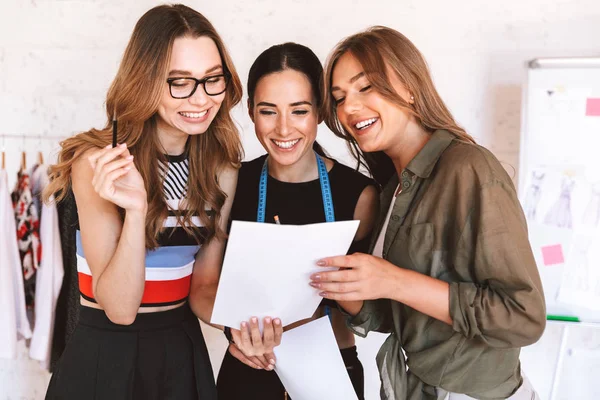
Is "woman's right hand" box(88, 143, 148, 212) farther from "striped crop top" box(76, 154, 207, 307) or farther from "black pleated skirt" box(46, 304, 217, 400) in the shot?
"black pleated skirt" box(46, 304, 217, 400)

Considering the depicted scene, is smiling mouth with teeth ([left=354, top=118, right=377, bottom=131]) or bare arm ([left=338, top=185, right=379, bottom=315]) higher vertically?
smiling mouth with teeth ([left=354, top=118, right=377, bottom=131])

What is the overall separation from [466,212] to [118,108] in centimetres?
82

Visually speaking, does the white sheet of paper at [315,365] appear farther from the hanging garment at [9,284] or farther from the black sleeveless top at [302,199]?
the hanging garment at [9,284]

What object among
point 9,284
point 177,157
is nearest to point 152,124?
point 177,157

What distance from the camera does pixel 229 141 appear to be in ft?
4.91

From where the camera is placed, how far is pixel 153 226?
131 cm

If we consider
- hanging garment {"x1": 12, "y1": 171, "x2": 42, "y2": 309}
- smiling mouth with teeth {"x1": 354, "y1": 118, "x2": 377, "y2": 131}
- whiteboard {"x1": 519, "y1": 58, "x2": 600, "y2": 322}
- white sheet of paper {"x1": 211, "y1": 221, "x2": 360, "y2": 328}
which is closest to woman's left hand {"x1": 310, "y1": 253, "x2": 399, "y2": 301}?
white sheet of paper {"x1": 211, "y1": 221, "x2": 360, "y2": 328}

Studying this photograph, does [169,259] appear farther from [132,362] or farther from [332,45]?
[332,45]

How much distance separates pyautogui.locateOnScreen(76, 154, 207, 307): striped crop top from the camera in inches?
52.7

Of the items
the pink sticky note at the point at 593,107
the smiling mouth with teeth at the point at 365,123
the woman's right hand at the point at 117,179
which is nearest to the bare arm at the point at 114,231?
the woman's right hand at the point at 117,179

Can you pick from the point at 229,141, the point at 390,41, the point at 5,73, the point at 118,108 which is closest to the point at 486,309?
the point at 390,41

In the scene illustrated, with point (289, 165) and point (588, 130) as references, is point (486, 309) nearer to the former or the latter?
point (289, 165)

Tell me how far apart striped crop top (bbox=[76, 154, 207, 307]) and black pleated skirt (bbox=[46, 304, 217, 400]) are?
44 mm

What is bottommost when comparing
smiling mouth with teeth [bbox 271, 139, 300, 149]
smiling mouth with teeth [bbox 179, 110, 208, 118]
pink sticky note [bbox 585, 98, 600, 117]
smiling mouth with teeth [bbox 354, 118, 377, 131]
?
smiling mouth with teeth [bbox 271, 139, 300, 149]
